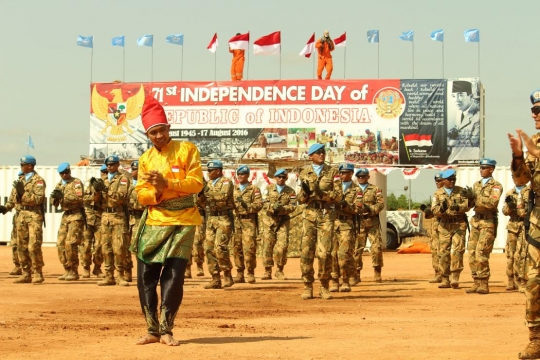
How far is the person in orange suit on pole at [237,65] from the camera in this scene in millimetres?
36719

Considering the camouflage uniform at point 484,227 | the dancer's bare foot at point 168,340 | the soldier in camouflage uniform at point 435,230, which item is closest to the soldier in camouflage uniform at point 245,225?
the soldier in camouflage uniform at point 435,230

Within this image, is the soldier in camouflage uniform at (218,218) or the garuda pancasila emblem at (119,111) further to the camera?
the garuda pancasila emblem at (119,111)

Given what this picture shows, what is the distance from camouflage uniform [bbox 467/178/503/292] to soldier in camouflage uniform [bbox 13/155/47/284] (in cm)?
760

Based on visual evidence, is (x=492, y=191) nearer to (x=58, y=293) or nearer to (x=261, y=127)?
(x=58, y=293)

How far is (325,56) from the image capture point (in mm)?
36312

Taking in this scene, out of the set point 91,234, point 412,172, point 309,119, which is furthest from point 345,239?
point 309,119

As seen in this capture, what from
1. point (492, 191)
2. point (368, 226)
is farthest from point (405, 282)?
point (492, 191)

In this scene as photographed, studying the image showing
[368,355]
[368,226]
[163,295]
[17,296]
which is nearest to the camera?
[368,355]

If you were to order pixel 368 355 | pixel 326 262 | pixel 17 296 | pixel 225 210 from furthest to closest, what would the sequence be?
pixel 225 210
pixel 17 296
pixel 326 262
pixel 368 355

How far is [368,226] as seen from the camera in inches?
799

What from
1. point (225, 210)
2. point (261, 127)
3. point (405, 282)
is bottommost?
point (405, 282)

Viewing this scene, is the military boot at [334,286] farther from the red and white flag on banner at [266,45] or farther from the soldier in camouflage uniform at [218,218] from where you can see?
the red and white flag on banner at [266,45]

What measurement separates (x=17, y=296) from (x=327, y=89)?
20.4m

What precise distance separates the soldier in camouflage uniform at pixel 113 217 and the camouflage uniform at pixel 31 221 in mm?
1000
